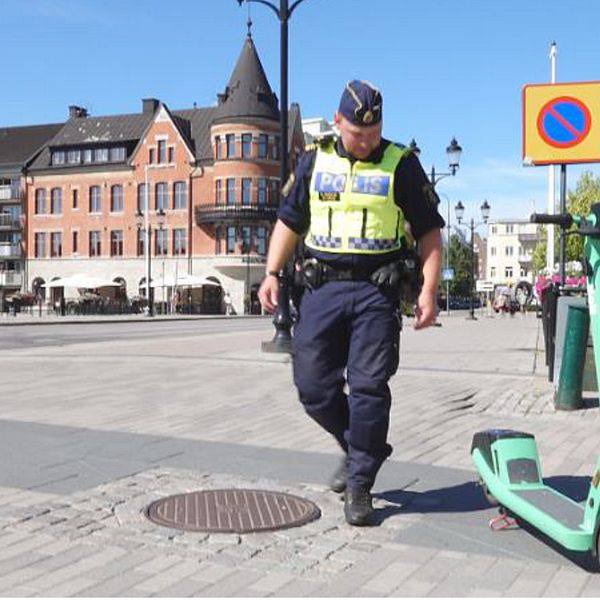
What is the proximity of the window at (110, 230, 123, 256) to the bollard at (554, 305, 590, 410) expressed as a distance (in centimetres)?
6355

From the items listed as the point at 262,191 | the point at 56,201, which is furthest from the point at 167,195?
the point at 56,201

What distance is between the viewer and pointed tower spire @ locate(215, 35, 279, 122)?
62031mm

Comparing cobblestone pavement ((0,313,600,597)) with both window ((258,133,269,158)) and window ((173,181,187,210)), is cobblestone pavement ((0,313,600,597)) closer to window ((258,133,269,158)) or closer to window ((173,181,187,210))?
window ((258,133,269,158))

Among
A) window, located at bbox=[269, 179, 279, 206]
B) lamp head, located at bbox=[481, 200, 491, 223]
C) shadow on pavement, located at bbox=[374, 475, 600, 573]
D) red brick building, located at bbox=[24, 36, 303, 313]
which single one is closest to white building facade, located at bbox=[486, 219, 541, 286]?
red brick building, located at bbox=[24, 36, 303, 313]

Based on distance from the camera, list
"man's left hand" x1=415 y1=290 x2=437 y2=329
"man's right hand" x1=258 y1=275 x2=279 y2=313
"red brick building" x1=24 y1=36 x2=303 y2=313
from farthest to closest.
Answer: "red brick building" x1=24 y1=36 x2=303 y2=313 → "man's right hand" x1=258 y1=275 x2=279 y2=313 → "man's left hand" x1=415 y1=290 x2=437 y2=329

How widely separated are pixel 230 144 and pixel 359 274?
6023 cm

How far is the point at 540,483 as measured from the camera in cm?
398

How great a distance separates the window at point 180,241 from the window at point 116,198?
570 cm

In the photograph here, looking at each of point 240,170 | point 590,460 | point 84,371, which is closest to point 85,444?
point 590,460

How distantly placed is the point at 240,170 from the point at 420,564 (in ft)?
199

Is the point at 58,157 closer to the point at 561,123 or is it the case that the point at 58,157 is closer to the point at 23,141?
the point at 23,141

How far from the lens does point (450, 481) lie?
4.96 metres

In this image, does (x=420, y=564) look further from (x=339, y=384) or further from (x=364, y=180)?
(x=364, y=180)

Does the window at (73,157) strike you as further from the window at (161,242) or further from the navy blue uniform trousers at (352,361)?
the navy blue uniform trousers at (352,361)
